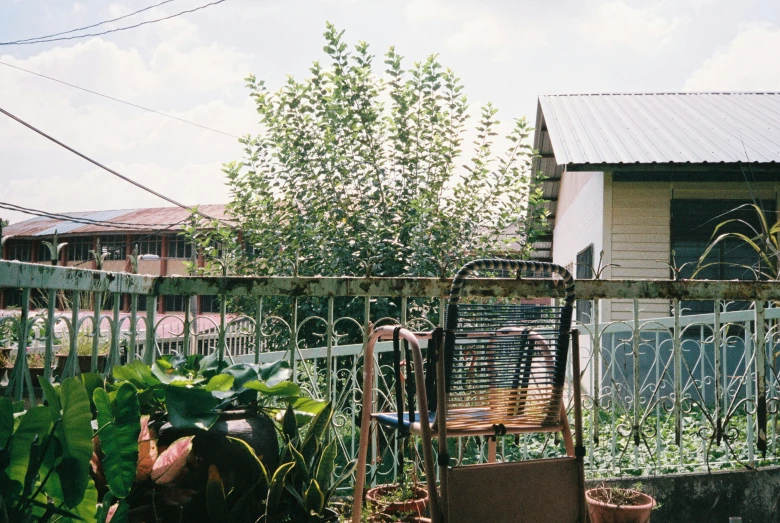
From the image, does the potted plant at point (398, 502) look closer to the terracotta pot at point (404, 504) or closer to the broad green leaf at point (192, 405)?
the terracotta pot at point (404, 504)

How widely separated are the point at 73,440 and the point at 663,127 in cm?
823

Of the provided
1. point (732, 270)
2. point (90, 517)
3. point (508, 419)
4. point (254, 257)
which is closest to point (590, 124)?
point (732, 270)

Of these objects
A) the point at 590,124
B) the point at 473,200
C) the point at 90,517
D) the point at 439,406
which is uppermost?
the point at 590,124

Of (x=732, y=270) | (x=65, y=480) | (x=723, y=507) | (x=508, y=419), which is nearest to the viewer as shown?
(x=65, y=480)

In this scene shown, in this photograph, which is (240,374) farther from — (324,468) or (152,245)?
(152,245)

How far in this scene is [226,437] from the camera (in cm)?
221

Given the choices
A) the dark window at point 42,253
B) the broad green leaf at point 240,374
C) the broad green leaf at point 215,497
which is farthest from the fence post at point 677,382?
the dark window at point 42,253

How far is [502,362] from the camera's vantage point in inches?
80.4

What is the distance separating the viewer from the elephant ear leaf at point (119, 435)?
1793 millimetres

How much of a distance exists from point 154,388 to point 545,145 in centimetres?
1037

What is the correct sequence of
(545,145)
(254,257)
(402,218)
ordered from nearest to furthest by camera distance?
(402,218), (254,257), (545,145)

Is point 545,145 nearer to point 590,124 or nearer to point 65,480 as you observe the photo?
point 590,124

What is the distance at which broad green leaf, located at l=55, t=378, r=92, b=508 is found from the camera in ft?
5.35

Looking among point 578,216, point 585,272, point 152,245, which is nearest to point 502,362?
point 585,272
